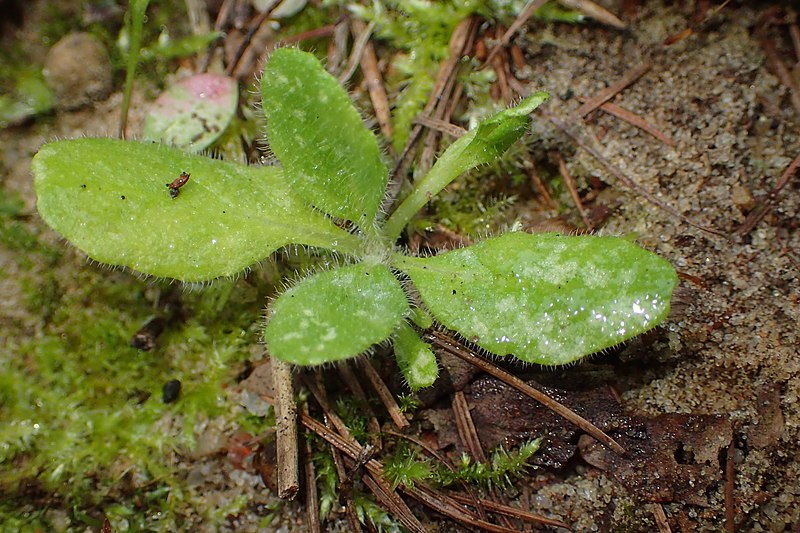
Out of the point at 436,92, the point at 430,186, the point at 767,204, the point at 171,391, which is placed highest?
the point at 767,204

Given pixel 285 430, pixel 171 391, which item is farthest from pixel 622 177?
pixel 171 391

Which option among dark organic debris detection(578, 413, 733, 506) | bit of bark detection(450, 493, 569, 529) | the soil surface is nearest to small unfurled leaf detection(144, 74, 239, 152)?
the soil surface

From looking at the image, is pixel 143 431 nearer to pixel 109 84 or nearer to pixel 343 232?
pixel 343 232

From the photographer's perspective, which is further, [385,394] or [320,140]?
[385,394]

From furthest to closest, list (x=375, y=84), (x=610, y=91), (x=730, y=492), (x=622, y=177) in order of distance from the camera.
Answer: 1. (x=375, y=84)
2. (x=610, y=91)
3. (x=622, y=177)
4. (x=730, y=492)

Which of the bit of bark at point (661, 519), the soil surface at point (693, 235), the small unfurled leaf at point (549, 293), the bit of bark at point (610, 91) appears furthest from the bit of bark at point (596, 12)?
the bit of bark at point (661, 519)

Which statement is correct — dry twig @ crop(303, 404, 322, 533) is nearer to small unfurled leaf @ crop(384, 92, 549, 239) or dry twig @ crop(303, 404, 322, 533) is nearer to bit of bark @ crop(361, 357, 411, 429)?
bit of bark @ crop(361, 357, 411, 429)

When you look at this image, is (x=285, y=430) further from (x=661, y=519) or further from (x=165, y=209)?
(x=661, y=519)
